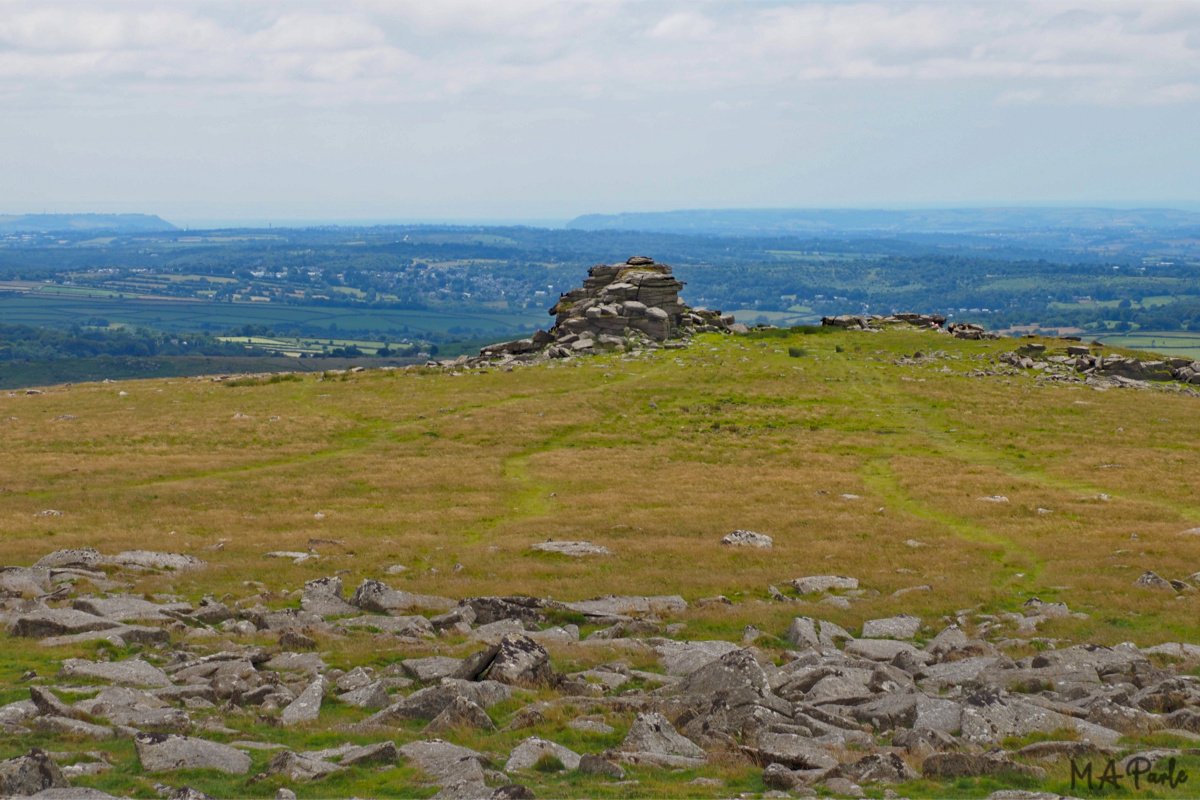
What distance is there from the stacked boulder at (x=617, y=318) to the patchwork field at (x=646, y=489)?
9446mm

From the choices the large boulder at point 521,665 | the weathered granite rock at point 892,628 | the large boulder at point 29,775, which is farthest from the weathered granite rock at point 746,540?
the large boulder at point 29,775

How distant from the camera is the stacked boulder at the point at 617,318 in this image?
102 meters

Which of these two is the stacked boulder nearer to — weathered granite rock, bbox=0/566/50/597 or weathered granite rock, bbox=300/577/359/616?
weathered granite rock, bbox=300/577/359/616

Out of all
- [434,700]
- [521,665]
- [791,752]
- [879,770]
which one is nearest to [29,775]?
[434,700]

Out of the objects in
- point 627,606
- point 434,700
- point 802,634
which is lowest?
point 627,606

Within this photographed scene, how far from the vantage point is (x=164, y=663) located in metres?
22.2

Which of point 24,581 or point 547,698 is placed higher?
point 547,698

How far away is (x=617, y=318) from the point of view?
103 meters

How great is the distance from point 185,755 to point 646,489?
1410 inches

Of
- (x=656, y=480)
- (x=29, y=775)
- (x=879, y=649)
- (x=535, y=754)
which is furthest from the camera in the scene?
(x=656, y=480)

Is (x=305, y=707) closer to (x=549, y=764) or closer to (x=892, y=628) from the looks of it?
(x=549, y=764)

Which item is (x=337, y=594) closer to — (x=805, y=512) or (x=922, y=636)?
(x=922, y=636)

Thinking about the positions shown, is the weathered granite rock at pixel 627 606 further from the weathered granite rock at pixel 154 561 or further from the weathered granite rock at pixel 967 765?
the weathered granite rock at pixel 154 561

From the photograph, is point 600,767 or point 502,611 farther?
point 502,611
